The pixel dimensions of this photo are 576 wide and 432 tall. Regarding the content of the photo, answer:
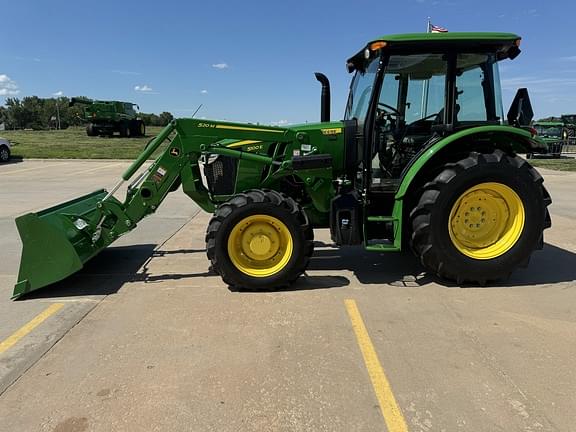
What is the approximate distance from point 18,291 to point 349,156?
3728 mm

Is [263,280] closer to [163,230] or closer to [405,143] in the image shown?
[405,143]

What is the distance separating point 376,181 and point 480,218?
1159 mm

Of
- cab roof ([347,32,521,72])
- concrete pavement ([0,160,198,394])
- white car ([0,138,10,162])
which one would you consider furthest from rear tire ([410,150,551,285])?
white car ([0,138,10,162])

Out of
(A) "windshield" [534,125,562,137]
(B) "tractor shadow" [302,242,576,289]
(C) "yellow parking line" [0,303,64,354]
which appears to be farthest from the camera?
(A) "windshield" [534,125,562,137]

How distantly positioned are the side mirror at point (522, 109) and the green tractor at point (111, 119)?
3361 cm

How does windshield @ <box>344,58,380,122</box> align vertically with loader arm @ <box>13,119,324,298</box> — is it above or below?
above

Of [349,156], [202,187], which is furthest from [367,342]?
[202,187]

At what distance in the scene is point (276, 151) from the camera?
5203 mm

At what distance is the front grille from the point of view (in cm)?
529

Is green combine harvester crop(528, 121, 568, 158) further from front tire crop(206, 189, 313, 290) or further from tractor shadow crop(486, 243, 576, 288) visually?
front tire crop(206, 189, 313, 290)

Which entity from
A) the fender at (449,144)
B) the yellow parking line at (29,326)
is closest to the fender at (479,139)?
the fender at (449,144)

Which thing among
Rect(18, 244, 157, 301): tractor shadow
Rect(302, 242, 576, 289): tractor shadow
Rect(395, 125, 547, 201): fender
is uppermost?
Rect(395, 125, 547, 201): fender

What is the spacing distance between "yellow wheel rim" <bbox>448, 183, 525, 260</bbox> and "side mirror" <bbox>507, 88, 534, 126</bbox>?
2.77 feet

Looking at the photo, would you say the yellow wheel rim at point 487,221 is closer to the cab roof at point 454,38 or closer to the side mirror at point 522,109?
the side mirror at point 522,109
